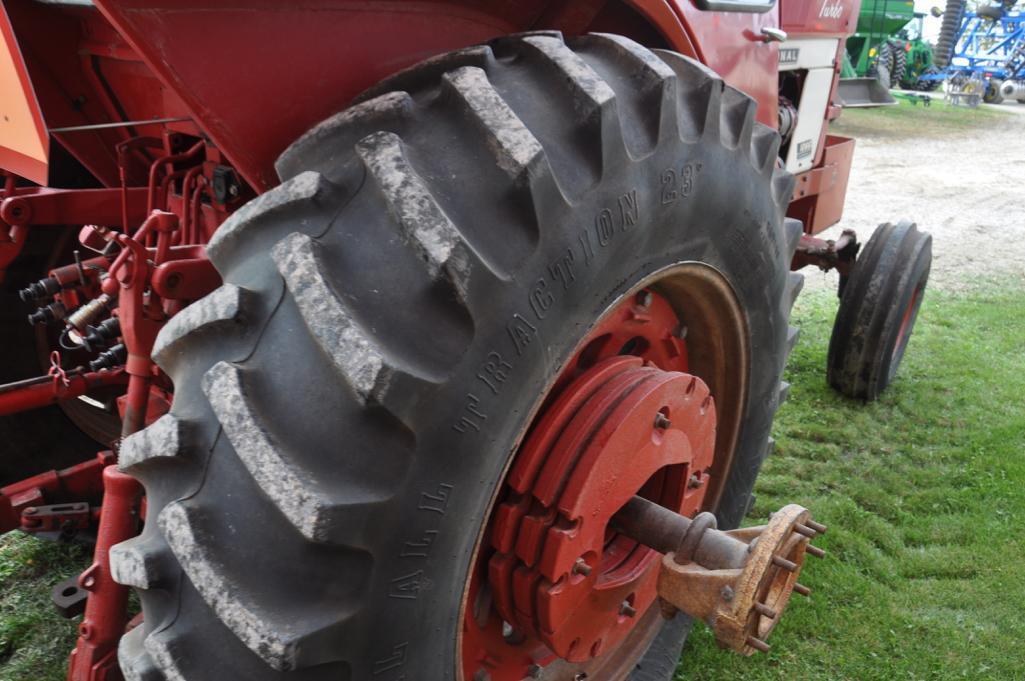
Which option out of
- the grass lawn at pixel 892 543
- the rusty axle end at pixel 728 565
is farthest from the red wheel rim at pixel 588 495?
the grass lawn at pixel 892 543

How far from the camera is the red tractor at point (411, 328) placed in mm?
1059

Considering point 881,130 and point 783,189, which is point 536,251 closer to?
point 783,189

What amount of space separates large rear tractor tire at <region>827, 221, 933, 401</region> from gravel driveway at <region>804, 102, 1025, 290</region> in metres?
1.89

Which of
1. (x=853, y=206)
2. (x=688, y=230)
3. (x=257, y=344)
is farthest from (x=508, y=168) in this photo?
(x=853, y=206)

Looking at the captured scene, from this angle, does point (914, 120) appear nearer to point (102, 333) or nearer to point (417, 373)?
point (102, 333)

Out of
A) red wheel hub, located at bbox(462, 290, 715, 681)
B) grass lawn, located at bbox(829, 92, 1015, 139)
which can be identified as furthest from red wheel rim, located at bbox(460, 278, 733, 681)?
grass lawn, located at bbox(829, 92, 1015, 139)

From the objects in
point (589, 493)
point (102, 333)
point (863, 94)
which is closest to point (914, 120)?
point (863, 94)

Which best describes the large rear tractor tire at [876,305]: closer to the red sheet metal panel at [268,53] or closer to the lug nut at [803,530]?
the lug nut at [803,530]

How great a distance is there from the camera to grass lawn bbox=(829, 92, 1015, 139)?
42.8 ft

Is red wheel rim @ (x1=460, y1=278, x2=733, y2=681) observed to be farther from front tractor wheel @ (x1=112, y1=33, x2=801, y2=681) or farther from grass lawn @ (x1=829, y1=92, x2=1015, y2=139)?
grass lawn @ (x1=829, y1=92, x2=1015, y2=139)

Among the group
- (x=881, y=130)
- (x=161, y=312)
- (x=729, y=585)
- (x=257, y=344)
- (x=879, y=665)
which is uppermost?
(x=257, y=344)

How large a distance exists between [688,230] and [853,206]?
23.5 ft

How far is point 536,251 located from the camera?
120 cm

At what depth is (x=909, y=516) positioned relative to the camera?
300 cm
